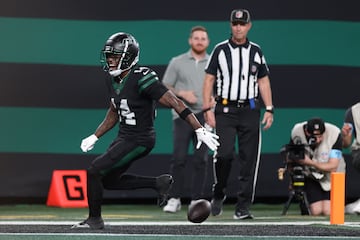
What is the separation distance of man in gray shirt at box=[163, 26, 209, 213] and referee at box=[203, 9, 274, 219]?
1.19m

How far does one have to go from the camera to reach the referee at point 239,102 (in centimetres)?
1014

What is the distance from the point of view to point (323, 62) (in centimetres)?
1227

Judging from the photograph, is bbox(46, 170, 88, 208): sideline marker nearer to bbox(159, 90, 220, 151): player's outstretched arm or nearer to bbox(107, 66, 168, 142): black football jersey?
bbox(107, 66, 168, 142): black football jersey

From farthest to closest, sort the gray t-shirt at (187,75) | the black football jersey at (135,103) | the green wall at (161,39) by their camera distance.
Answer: the green wall at (161,39)
the gray t-shirt at (187,75)
the black football jersey at (135,103)

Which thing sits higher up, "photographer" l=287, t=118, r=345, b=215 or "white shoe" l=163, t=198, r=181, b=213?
"photographer" l=287, t=118, r=345, b=215

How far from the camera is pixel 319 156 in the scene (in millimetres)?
11203

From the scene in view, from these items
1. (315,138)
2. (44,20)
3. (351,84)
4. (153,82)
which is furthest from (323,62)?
(153,82)

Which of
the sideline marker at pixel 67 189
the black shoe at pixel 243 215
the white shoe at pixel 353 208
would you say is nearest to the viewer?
the black shoe at pixel 243 215

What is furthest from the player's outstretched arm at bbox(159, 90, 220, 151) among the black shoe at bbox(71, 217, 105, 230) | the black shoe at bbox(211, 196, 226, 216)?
the black shoe at bbox(211, 196, 226, 216)

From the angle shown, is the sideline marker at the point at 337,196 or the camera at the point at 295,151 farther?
the camera at the point at 295,151

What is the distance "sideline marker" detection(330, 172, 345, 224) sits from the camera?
898 centimetres

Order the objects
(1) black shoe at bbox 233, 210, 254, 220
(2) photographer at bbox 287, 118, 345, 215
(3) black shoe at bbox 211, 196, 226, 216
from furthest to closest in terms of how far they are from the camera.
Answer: (2) photographer at bbox 287, 118, 345, 215 < (3) black shoe at bbox 211, 196, 226, 216 < (1) black shoe at bbox 233, 210, 254, 220

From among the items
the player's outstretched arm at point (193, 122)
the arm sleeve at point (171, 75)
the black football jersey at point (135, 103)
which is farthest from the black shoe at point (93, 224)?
the arm sleeve at point (171, 75)

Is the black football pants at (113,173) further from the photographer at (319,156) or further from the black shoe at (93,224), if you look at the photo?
the photographer at (319,156)
